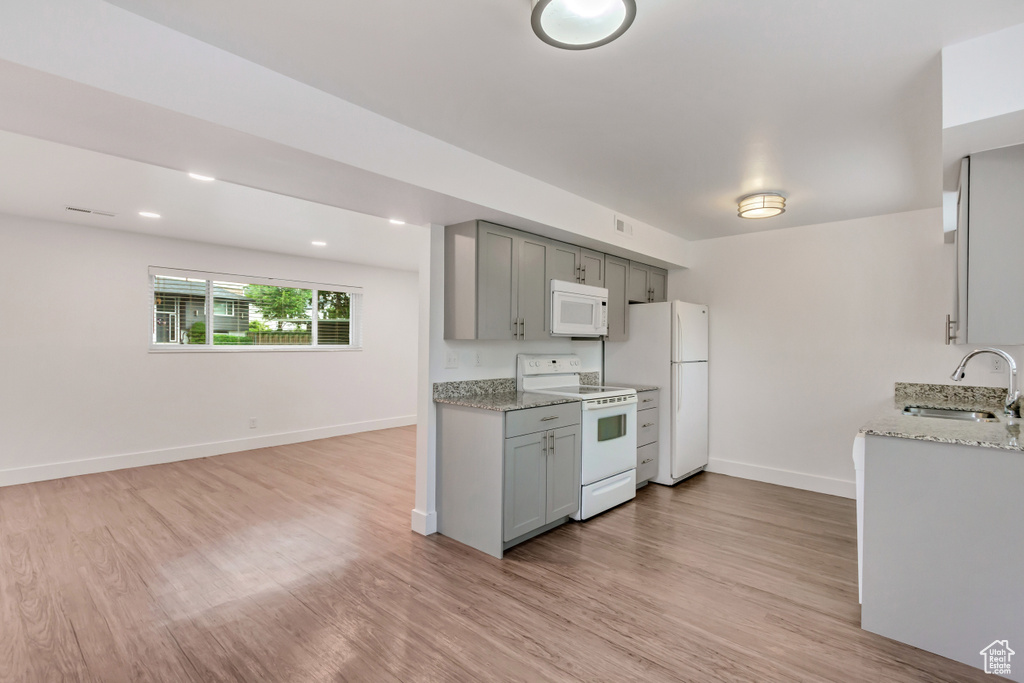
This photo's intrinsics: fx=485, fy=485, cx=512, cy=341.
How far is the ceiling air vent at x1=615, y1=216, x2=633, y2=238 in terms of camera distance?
161 inches

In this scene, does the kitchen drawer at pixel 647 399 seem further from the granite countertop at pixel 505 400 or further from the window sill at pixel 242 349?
the window sill at pixel 242 349

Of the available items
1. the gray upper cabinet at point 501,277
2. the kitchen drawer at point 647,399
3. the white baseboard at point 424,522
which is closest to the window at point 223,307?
the gray upper cabinet at point 501,277

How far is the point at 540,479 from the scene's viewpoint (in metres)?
3.21

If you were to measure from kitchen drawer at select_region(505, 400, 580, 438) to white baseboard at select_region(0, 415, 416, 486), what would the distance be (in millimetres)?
4171

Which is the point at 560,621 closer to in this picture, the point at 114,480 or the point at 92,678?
the point at 92,678

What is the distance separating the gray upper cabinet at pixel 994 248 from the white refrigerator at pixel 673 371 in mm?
2470

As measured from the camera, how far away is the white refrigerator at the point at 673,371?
4488 mm

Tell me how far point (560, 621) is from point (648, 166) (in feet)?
8.55

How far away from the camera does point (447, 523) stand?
3289 millimetres

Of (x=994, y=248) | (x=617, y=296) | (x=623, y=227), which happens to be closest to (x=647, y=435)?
(x=617, y=296)

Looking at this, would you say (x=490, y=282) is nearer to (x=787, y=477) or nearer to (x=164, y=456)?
(x=787, y=477)

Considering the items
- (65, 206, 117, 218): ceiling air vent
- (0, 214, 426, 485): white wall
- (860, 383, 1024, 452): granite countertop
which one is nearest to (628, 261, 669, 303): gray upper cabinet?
(860, 383, 1024, 452): granite countertop

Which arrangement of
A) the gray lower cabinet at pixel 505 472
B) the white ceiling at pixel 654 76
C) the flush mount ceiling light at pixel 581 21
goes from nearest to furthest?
the flush mount ceiling light at pixel 581 21
the white ceiling at pixel 654 76
the gray lower cabinet at pixel 505 472

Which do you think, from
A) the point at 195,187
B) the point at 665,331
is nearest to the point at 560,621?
the point at 665,331
